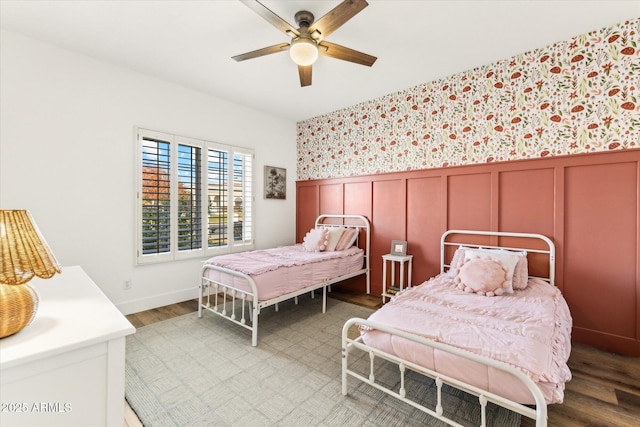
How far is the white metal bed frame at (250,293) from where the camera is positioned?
2711 mm

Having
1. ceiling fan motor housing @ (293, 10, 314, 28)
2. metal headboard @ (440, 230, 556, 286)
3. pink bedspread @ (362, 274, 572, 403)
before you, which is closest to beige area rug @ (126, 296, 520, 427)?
pink bedspread @ (362, 274, 572, 403)

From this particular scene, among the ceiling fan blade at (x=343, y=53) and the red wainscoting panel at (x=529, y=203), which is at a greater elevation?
the ceiling fan blade at (x=343, y=53)

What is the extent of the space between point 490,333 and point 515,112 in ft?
8.46

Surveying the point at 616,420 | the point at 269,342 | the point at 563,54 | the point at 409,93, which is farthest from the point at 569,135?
the point at 269,342

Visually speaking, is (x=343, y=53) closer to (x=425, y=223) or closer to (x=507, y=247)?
(x=425, y=223)

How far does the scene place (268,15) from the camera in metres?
2.07

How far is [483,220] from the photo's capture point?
3.34 meters

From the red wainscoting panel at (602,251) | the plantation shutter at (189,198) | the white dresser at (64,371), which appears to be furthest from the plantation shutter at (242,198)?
the red wainscoting panel at (602,251)

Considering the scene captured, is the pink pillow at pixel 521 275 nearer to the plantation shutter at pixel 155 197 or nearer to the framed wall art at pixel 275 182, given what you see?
the framed wall art at pixel 275 182

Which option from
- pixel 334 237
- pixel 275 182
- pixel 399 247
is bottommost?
pixel 399 247

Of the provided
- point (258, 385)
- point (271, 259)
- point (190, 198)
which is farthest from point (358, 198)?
point (258, 385)

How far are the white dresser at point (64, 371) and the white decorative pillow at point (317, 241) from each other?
2.99m

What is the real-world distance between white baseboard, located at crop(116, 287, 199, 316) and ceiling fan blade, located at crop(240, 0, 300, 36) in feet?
11.2

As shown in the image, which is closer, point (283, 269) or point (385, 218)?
point (283, 269)
